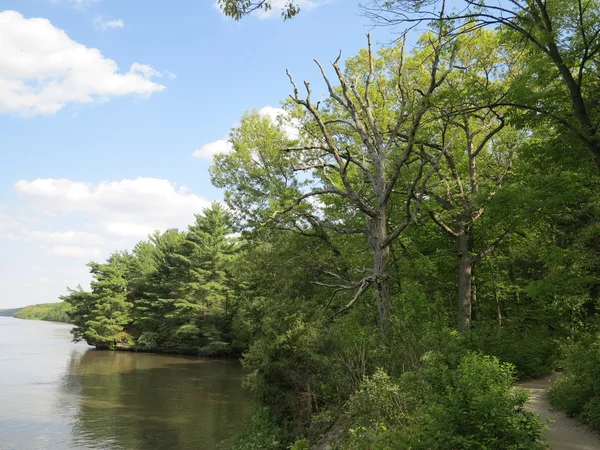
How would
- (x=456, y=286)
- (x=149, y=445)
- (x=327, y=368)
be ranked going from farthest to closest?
(x=456, y=286)
(x=149, y=445)
(x=327, y=368)

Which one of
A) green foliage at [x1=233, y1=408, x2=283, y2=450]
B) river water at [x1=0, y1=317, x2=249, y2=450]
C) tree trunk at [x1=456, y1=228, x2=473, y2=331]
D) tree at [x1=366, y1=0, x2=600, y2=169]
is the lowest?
river water at [x1=0, y1=317, x2=249, y2=450]

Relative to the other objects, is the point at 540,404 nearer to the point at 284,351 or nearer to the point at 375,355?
the point at 375,355

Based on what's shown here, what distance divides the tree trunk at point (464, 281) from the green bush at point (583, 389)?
4.73 m

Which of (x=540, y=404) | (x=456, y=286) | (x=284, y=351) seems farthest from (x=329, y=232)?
(x=540, y=404)

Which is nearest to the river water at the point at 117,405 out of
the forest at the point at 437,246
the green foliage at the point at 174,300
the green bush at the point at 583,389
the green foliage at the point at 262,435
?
the green foliage at the point at 262,435

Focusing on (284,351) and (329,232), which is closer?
(284,351)

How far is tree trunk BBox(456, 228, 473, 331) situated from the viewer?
1421 cm

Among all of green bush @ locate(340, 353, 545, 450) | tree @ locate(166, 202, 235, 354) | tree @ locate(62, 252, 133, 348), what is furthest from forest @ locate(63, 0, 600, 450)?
tree @ locate(62, 252, 133, 348)

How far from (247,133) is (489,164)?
12.9m

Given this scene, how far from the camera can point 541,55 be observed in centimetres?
940

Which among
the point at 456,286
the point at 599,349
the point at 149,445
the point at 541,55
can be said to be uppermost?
the point at 541,55

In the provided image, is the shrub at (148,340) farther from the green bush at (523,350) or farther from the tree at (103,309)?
the green bush at (523,350)

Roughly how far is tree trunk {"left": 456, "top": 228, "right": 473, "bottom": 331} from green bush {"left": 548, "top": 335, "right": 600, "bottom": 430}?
4731 millimetres

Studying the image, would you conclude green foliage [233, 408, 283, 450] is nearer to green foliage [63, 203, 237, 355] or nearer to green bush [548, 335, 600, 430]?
green bush [548, 335, 600, 430]
